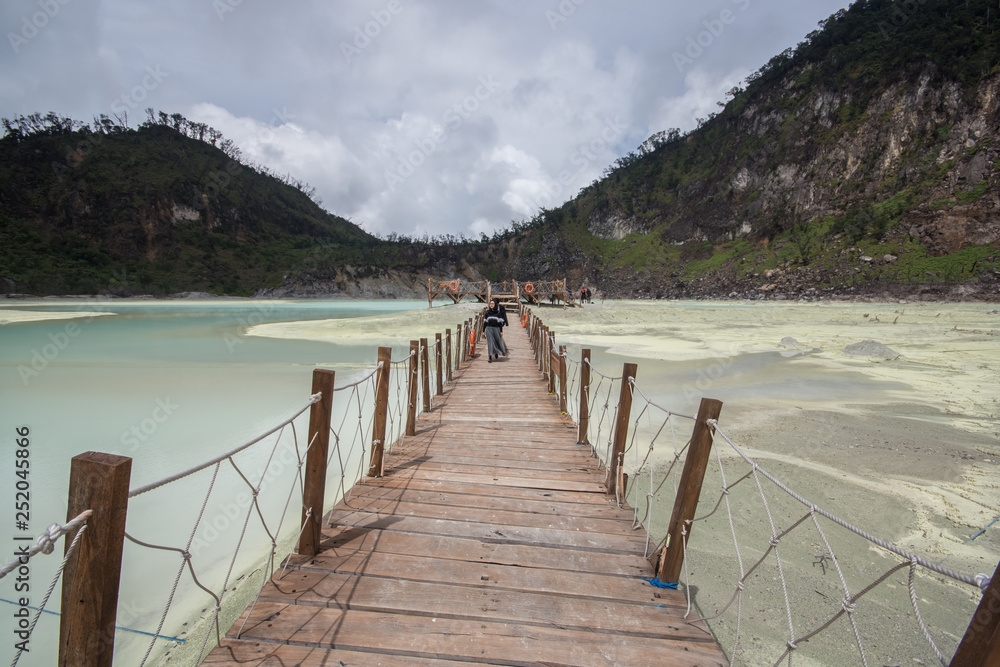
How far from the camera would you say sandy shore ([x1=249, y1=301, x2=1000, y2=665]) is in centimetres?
276

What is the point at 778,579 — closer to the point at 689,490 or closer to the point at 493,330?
the point at 689,490

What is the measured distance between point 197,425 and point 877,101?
159 feet

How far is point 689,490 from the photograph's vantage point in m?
2.29

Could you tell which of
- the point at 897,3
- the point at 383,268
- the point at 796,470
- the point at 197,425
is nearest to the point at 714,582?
the point at 796,470

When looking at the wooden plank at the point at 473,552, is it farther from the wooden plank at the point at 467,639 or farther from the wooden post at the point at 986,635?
the wooden post at the point at 986,635

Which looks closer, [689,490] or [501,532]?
[689,490]

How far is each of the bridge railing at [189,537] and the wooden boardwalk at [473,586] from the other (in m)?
0.23

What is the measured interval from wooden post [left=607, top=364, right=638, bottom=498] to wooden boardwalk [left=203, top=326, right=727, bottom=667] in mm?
136

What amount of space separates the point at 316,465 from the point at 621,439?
2.19 m

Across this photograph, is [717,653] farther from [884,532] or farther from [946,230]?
[946,230]

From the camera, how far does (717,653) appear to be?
1.88 m

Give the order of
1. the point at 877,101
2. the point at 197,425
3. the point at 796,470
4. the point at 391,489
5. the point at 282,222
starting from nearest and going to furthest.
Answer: the point at 391,489 < the point at 796,470 < the point at 197,425 < the point at 877,101 < the point at 282,222

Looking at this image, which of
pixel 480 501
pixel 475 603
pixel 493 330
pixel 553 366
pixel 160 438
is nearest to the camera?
pixel 475 603

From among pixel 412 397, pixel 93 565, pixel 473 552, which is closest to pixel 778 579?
pixel 473 552
